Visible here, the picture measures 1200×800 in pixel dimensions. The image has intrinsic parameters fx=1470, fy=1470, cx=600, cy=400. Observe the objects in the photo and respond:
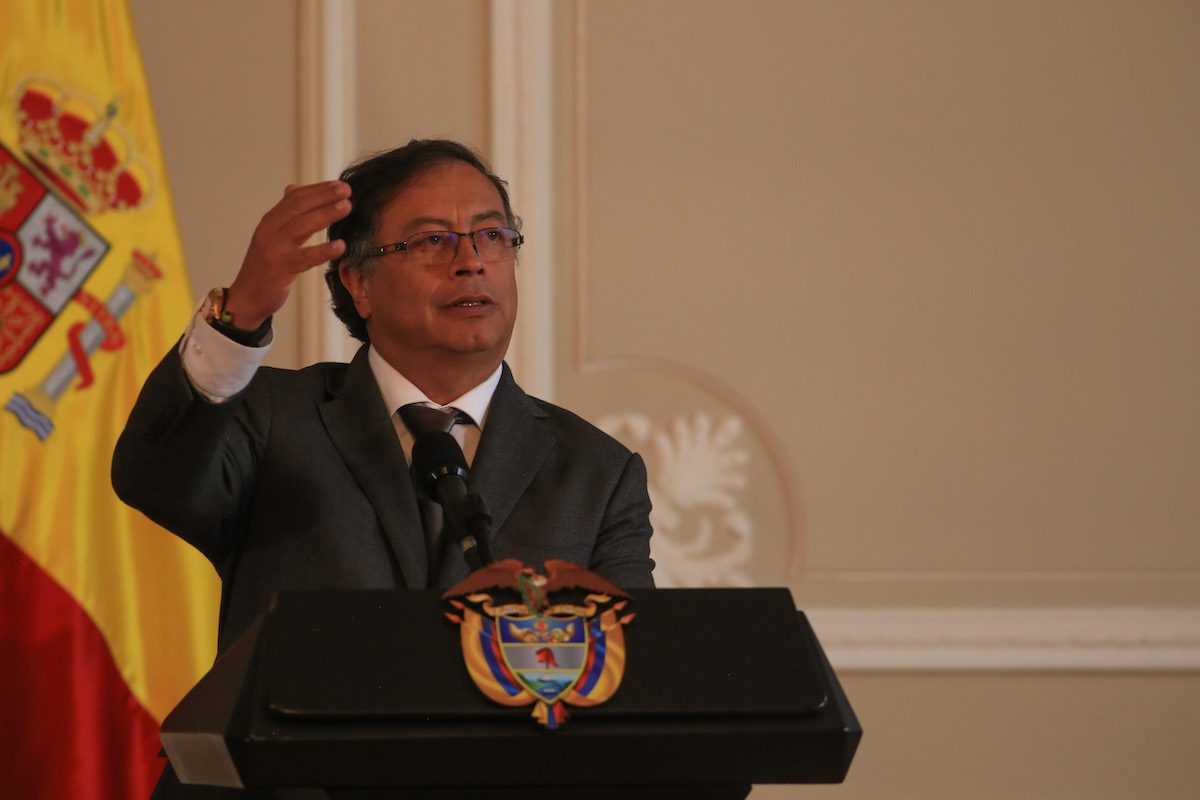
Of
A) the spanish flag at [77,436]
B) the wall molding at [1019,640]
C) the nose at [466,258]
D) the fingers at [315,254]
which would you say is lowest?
the wall molding at [1019,640]

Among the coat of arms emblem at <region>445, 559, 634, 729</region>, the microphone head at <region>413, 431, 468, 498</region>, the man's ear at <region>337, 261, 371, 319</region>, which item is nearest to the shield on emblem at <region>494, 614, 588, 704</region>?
the coat of arms emblem at <region>445, 559, 634, 729</region>

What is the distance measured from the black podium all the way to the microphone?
0.21 meters

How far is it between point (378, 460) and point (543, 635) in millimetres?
733

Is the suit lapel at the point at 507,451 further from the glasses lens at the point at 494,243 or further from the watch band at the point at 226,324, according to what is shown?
the watch band at the point at 226,324

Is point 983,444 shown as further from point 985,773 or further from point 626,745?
point 626,745

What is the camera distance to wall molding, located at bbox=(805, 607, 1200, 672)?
144 inches

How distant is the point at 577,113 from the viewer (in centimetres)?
382

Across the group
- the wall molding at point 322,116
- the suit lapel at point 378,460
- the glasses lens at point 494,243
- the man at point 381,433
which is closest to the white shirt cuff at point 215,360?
the man at point 381,433

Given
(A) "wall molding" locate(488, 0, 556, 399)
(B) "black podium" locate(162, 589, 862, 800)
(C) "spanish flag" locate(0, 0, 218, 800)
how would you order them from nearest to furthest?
(B) "black podium" locate(162, 589, 862, 800), (C) "spanish flag" locate(0, 0, 218, 800), (A) "wall molding" locate(488, 0, 556, 399)

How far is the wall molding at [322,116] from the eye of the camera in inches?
148

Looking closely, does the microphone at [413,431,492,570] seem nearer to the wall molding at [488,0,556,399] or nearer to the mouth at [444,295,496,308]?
the mouth at [444,295,496,308]

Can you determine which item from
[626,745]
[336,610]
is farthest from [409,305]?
[626,745]

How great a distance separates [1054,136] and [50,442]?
101 inches

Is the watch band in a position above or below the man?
above
